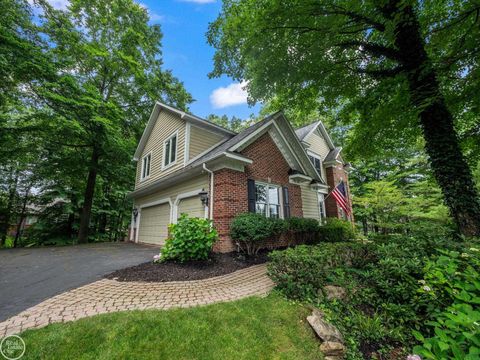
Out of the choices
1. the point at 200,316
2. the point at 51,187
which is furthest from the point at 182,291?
the point at 51,187

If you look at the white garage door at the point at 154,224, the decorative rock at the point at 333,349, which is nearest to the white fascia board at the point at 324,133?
the white garage door at the point at 154,224

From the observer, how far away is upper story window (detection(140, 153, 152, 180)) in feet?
44.4

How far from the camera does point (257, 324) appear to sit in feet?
10.2

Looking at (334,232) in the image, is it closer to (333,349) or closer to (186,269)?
(186,269)

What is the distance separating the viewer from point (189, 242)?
20.0 ft

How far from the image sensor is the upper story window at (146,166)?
44.4ft

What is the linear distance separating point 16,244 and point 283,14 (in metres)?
24.6

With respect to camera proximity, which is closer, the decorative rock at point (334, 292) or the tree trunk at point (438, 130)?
the decorative rock at point (334, 292)

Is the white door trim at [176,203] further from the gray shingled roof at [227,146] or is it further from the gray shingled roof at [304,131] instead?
the gray shingled roof at [304,131]

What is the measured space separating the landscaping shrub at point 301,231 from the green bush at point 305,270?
131 inches

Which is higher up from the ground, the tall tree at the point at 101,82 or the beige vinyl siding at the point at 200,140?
the tall tree at the point at 101,82

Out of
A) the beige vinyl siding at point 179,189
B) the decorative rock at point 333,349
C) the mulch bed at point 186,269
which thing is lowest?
the decorative rock at point 333,349

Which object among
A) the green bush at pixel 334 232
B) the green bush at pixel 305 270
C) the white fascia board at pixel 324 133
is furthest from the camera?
the white fascia board at pixel 324 133

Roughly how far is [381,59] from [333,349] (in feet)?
25.6
